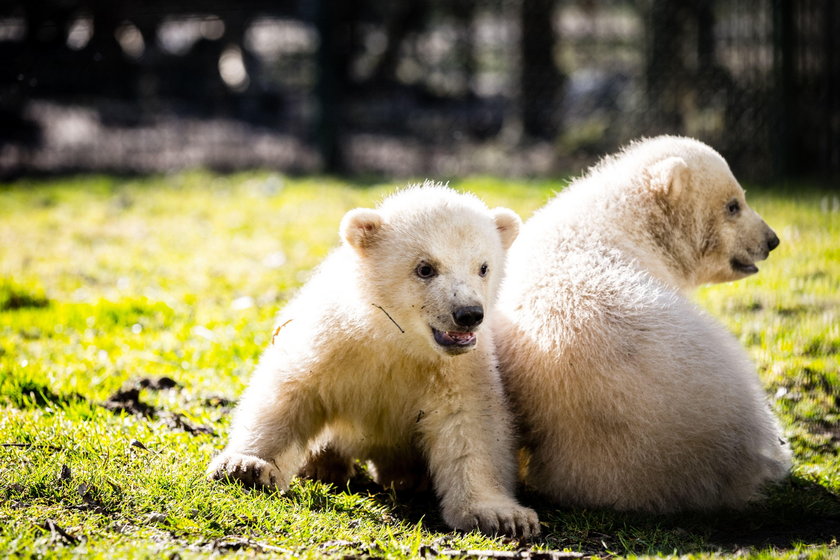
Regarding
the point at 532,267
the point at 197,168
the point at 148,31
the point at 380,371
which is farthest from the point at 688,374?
the point at 148,31

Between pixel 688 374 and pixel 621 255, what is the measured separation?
0.88 meters

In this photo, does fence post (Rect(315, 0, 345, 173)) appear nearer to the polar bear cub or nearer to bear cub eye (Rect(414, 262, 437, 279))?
the polar bear cub

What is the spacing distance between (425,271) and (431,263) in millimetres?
54

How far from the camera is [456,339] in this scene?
4367 mm

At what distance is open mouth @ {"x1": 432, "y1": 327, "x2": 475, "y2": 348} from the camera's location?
4340 mm

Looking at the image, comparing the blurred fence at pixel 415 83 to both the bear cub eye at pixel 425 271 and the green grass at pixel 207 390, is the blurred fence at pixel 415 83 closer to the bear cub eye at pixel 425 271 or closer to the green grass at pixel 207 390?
the green grass at pixel 207 390

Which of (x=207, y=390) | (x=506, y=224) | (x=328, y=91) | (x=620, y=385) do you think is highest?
(x=328, y=91)

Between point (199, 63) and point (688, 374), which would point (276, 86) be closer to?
point (199, 63)

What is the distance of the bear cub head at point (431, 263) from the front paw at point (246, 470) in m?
0.88

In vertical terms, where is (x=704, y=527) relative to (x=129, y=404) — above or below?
below

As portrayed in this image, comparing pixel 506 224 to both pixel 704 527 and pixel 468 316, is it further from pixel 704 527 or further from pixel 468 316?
pixel 704 527

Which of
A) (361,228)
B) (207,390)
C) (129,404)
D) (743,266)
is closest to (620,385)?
(361,228)

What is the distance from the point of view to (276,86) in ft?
55.7

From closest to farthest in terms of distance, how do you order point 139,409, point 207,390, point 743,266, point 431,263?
point 431,263
point 139,409
point 207,390
point 743,266
